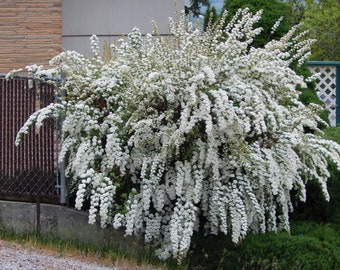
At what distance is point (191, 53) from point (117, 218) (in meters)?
1.71

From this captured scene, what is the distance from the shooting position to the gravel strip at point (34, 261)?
593cm

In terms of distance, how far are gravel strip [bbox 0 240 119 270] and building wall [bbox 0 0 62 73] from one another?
477 cm

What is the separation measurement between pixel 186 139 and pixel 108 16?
6.09 m

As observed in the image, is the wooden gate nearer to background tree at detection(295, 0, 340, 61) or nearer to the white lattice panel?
the white lattice panel

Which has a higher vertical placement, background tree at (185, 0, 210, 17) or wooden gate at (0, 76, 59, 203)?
background tree at (185, 0, 210, 17)

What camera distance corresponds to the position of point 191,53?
262 inches

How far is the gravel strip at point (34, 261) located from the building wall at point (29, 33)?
4.77 meters

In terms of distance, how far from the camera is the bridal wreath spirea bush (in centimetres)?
638

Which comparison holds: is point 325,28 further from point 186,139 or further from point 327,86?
point 186,139

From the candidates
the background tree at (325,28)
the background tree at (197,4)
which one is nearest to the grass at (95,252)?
the background tree at (325,28)

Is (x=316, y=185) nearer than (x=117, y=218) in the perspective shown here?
No

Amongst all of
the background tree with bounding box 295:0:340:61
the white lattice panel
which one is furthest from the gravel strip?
the background tree with bounding box 295:0:340:61

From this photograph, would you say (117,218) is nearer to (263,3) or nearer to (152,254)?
(152,254)

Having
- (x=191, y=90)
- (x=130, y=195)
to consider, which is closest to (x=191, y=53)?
(x=191, y=90)
